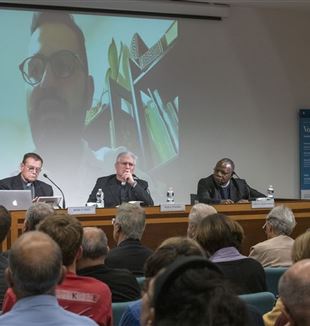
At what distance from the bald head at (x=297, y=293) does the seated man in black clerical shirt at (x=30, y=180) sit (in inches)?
189

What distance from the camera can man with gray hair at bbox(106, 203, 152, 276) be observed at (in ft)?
11.0

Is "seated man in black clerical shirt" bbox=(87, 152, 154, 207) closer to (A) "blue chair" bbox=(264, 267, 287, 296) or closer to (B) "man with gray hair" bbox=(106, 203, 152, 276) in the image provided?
(B) "man with gray hair" bbox=(106, 203, 152, 276)

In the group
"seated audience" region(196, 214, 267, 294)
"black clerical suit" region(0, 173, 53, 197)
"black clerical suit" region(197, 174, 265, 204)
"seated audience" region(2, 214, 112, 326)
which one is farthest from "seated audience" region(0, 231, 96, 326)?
"black clerical suit" region(197, 174, 265, 204)

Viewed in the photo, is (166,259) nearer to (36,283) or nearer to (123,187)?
(36,283)

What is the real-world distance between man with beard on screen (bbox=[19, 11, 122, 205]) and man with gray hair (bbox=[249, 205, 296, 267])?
376 centimetres

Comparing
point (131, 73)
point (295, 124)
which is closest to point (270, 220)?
point (131, 73)

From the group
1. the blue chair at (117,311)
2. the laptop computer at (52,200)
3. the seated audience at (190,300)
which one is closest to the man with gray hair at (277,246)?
the blue chair at (117,311)

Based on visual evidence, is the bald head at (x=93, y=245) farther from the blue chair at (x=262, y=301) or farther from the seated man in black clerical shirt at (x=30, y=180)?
the seated man in black clerical shirt at (x=30, y=180)

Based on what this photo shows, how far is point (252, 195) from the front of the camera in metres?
7.01

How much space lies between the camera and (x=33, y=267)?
1.78 m

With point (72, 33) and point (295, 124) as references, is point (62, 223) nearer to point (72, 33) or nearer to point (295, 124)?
point (72, 33)

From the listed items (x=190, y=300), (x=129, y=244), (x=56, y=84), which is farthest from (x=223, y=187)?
(x=190, y=300)

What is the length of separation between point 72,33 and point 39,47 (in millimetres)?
433

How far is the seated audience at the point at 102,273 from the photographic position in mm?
2742
